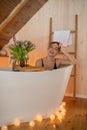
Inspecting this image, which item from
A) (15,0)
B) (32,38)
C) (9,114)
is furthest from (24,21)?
(9,114)

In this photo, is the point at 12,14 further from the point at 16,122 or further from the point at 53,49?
the point at 16,122

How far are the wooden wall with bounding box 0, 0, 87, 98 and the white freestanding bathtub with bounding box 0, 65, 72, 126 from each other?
1.33 meters

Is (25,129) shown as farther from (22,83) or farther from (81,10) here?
(81,10)

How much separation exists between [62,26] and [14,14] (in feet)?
3.19

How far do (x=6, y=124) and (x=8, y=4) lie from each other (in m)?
1.93

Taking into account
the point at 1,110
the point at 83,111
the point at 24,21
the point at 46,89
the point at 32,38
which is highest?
the point at 24,21

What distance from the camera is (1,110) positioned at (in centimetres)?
235

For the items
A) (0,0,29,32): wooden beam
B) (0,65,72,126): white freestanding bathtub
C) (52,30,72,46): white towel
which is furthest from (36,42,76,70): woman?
(0,0,29,32): wooden beam

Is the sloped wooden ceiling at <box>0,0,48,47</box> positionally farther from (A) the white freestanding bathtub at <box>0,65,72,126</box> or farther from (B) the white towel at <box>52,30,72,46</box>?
(A) the white freestanding bathtub at <box>0,65,72,126</box>

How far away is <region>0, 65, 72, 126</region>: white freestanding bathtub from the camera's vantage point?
2326mm

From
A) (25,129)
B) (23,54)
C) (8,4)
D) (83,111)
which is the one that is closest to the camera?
(25,129)

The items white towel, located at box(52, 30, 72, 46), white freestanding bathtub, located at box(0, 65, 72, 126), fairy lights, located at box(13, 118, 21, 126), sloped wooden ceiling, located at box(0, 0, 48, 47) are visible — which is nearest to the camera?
white freestanding bathtub, located at box(0, 65, 72, 126)

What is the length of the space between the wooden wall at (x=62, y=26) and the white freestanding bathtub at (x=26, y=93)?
1.33 metres

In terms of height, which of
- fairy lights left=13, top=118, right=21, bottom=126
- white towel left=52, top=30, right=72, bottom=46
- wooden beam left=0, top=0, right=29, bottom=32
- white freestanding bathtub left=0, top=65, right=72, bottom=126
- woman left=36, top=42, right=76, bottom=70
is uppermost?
wooden beam left=0, top=0, right=29, bottom=32
